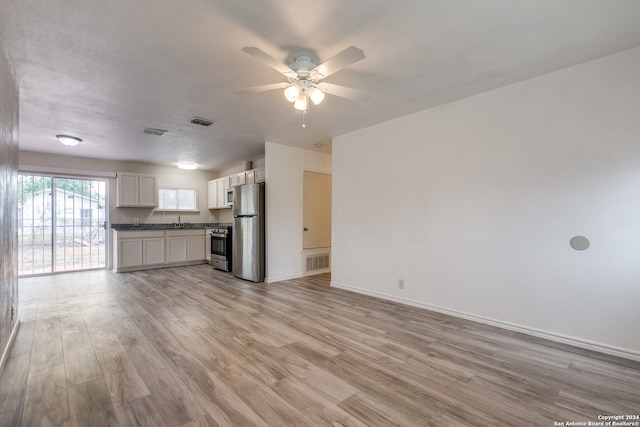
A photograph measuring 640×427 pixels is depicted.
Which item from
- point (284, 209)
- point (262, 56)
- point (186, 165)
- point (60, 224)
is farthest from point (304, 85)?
point (60, 224)

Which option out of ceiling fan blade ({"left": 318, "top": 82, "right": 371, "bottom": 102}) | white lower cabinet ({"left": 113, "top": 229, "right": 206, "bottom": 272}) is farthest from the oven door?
ceiling fan blade ({"left": 318, "top": 82, "right": 371, "bottom": 102})

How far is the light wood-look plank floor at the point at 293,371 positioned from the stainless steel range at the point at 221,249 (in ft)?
8.56

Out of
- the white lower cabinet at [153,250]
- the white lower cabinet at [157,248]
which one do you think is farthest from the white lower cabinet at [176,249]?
the white lower cabinet at [153,250]

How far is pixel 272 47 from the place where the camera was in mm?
2305

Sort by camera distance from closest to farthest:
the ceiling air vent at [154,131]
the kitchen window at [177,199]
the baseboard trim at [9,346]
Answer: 1. the baseboard trim at [9,346]
2. the ceiling air vent at [154,131]
3. the kitchen window at [177,199]

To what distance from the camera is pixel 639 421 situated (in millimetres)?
1646

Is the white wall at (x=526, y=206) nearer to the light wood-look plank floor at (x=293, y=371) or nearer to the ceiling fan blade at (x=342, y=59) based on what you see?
the light wood-look plank floor at (x=293, y=371)

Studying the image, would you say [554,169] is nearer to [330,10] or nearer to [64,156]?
[330,10]

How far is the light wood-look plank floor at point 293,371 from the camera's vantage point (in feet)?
5.61

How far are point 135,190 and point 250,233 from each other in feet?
11.8

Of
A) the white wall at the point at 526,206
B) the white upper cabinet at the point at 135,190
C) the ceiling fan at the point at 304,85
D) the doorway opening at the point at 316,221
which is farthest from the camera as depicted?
the white upper cabinet at the point at 135,190

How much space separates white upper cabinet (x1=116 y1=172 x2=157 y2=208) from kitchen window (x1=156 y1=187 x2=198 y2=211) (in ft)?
0.91

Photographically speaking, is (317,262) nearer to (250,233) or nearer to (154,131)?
(250,233)

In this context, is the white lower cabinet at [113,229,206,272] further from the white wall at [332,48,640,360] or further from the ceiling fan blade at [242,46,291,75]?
the ceiling fan blade at [242,46,291,75]
